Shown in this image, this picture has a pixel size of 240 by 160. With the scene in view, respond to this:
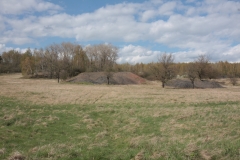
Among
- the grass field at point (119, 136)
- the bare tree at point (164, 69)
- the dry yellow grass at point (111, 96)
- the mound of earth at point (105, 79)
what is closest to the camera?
the grass field at point (119, 136)

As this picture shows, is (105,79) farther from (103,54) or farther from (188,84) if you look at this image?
(103,54)

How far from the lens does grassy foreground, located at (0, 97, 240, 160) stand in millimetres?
7852

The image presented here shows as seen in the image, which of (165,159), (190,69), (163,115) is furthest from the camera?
(190,69)

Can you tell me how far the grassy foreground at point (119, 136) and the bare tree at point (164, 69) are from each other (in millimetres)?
27714

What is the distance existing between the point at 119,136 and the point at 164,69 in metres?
35.5

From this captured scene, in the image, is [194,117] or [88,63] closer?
[194,117]

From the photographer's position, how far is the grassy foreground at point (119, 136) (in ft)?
25.8

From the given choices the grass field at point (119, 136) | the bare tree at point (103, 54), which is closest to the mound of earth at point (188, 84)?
the grass field at point (119, 136)

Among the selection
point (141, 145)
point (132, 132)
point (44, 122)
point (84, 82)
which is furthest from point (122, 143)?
point (84, 82)

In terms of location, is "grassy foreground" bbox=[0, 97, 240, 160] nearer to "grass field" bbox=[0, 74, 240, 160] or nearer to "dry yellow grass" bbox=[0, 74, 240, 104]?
"grass field" bbox=[0, 74, 240, 160]

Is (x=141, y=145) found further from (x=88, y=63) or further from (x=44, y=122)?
(x=88, y=63)

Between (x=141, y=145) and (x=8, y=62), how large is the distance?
148 metres

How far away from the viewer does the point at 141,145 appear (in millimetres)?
9156

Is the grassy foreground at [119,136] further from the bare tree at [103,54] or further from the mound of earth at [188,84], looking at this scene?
the bare tree at [103,54]
